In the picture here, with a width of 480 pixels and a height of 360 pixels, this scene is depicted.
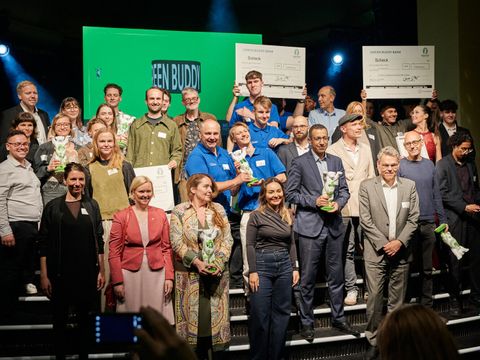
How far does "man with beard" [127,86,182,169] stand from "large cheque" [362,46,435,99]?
8.53 ft

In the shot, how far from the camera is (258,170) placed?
6.36m

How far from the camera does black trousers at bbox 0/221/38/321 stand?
5.79 meters

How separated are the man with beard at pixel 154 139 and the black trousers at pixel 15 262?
4.25 ft

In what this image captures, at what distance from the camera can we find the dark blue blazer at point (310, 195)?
20.4 ft

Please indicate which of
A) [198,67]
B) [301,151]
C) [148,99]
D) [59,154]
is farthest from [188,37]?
[59,154]

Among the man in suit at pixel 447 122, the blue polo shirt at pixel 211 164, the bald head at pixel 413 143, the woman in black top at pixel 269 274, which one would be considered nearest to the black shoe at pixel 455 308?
the bald head at pixel 413 143

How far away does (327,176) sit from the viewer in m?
6.05

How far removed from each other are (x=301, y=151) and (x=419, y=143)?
116 cm

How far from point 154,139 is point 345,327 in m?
2.55

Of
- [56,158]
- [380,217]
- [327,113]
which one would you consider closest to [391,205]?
[380,217]

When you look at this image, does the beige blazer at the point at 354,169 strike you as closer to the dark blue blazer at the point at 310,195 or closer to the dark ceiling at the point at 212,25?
the dark blue blazer at the point at 310,195

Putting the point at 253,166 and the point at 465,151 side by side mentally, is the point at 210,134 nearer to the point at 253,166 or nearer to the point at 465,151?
the point at 253,166

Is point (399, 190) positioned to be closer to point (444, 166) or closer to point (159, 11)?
point (444, 166)

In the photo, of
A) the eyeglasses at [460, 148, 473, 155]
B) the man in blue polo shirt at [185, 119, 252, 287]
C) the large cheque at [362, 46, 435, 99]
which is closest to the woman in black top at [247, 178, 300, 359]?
the man in blue polo shirt at [185, 119, 252, 287]
